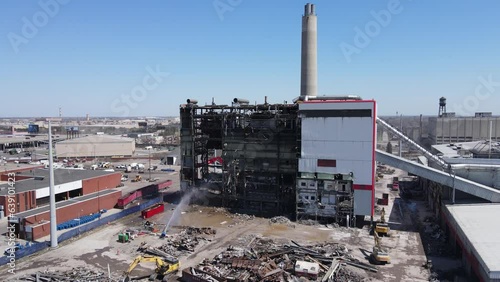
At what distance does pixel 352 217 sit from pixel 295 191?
6.34 metres

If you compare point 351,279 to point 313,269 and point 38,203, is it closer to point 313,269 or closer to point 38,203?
point 313,269

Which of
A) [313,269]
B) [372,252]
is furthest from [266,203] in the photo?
[313,269]

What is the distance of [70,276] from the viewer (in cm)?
2259

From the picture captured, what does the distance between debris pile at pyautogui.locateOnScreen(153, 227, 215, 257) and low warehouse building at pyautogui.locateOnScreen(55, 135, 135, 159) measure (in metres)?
64.1

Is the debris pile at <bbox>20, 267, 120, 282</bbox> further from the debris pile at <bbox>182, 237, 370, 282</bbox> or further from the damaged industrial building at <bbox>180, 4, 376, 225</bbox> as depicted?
the damaged industrial building at <bbox>180, 4, 376, 225</bbox>

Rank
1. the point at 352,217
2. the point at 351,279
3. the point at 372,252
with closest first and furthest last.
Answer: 1. the point at 351,279
2. the point at 372,252
3. the point at 352,217

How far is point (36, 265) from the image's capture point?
81.7 feet

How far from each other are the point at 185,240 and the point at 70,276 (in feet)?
29.0

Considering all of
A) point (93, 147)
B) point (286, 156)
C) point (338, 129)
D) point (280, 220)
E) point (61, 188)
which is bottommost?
point (280, 220)

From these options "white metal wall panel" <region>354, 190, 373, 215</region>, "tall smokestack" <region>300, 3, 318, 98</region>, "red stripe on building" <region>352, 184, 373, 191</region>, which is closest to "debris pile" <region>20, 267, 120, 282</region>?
"white metal wall panel" <region>354, 190, 373, 215</region>

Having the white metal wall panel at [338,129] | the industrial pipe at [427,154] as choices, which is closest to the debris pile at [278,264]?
the white metal wall panel at [338,129]

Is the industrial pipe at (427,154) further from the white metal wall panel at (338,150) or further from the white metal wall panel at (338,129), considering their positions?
the white metal wall panel at (338,150)

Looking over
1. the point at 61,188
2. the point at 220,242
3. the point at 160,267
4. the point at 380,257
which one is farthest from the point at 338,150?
the point at 61,188

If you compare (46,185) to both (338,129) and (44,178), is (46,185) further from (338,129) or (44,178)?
(338,129)
